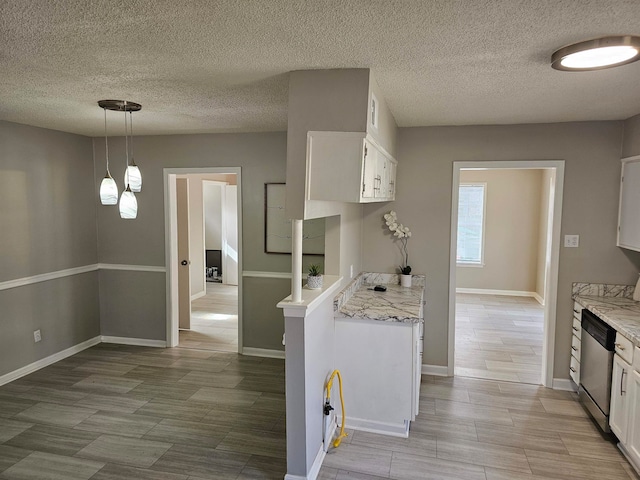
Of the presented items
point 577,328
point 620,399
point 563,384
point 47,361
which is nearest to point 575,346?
point 577,328

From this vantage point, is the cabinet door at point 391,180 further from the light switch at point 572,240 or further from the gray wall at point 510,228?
Answer: the gray wall at point 510,228

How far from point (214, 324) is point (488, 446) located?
13.2ft

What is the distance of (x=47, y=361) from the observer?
15.0 ft

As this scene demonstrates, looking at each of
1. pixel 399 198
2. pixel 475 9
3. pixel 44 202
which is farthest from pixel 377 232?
pixel 44 202

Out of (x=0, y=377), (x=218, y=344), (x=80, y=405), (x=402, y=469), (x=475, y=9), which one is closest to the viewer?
(x=475, y=9)

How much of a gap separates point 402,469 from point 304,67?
8.19 feet

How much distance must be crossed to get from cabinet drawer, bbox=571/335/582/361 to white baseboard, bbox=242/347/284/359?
Answer: 2.82 meters

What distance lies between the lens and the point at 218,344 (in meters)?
5.32

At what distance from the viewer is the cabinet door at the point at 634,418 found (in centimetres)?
276

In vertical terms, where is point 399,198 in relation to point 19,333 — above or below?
above

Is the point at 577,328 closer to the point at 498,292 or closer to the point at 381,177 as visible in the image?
the point at 381,177

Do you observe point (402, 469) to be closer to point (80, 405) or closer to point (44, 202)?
point (80, 405)

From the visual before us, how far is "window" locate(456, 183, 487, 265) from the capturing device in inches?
318

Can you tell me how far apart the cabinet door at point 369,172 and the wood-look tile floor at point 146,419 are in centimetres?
183
